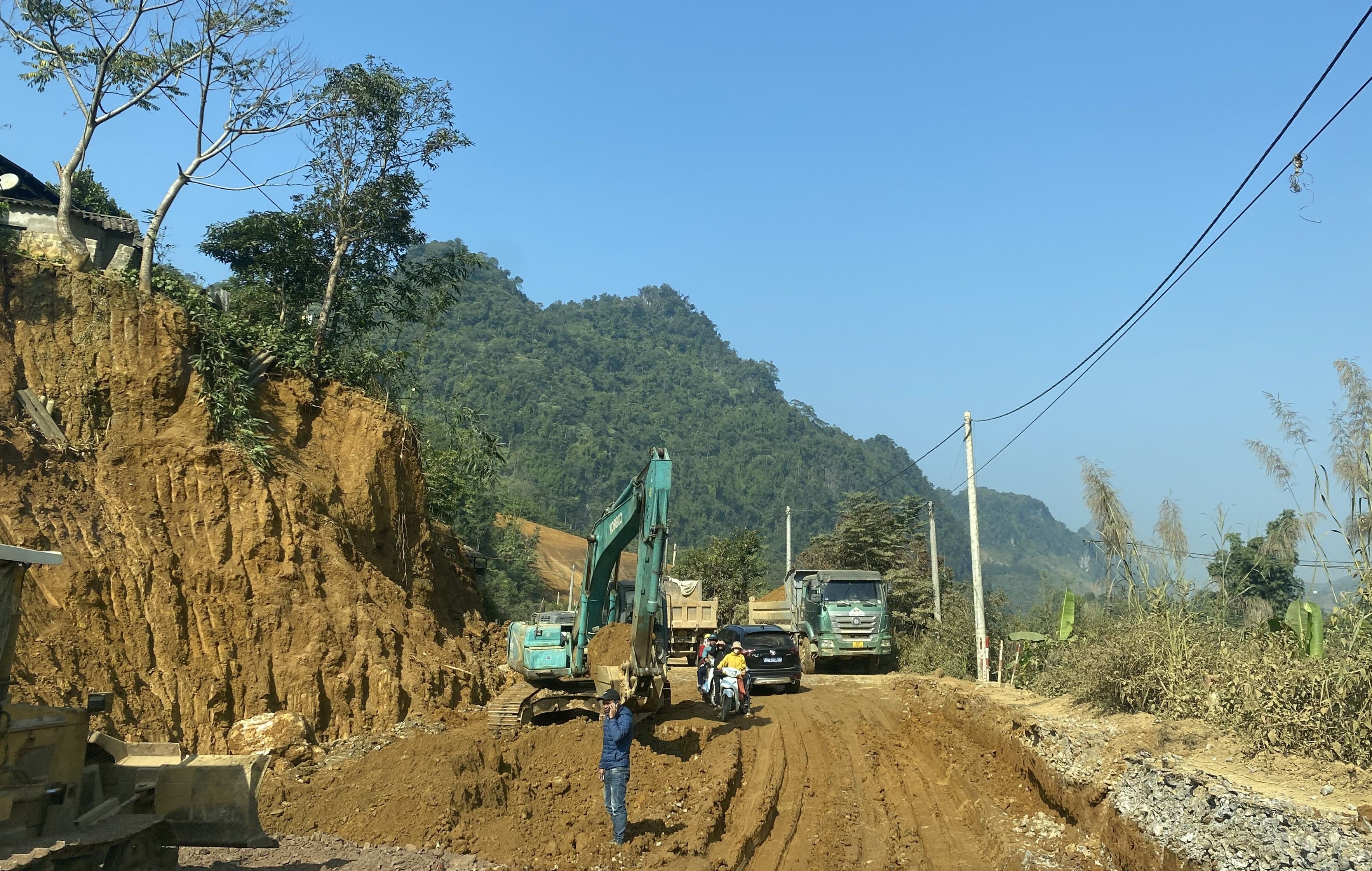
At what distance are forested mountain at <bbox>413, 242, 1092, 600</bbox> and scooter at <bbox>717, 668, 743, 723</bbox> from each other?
63.8m

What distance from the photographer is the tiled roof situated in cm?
A: 1989

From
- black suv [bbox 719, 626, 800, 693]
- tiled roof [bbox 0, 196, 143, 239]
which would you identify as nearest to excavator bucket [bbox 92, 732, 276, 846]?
black suv [bbox 719, 626, 800, 693]

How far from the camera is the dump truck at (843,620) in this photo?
25453mm

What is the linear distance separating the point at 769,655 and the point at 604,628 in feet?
24.4

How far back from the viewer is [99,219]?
2014 centimetres

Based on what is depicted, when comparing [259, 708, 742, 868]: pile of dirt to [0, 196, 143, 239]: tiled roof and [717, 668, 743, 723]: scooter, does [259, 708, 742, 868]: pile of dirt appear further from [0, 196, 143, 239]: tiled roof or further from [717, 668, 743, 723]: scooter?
[0, 196, 143, 239]: tiled roof

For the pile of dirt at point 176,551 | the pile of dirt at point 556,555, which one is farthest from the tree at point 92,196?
the pile of dirt at point 556,555

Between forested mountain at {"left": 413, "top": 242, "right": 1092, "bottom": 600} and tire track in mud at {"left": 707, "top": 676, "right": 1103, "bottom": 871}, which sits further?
forested mountain at {"left": 413, "top": 242, "right": 1092, "bottom": 600}

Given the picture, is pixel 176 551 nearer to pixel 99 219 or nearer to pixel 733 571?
pixel 99 219

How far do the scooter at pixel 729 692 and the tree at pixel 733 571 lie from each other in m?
27.4

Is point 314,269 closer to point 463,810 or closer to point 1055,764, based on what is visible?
point 463,810

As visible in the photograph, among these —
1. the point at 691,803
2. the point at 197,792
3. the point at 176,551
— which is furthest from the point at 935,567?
the point at 197,792

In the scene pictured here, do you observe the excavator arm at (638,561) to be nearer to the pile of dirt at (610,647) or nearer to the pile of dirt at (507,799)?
the pile of dirt at (610,647)

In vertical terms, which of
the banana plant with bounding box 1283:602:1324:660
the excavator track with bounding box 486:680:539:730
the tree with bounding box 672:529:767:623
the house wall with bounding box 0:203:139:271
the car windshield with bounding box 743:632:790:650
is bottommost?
the excavator track with bounding box 486:680:539:730
